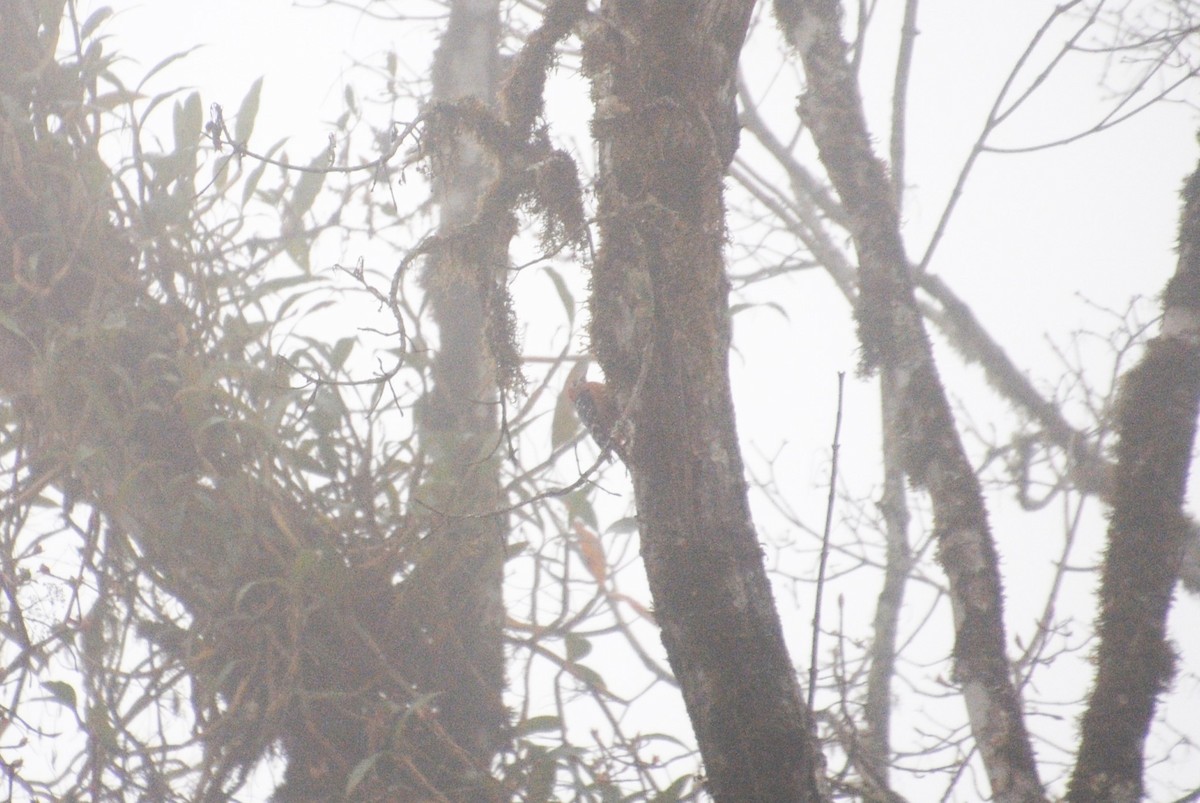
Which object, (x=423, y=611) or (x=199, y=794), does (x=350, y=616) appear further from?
(x=199, y=794)

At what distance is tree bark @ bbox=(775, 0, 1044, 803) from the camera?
132cm

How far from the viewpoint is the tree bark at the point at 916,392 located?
4.32 ft

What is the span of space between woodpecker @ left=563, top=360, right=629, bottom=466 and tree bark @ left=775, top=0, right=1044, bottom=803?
57cm

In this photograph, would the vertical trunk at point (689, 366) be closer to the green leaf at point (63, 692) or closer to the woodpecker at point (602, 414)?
the woodpecker at point (602, 414)

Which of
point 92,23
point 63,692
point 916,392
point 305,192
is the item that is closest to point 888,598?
point 916,392

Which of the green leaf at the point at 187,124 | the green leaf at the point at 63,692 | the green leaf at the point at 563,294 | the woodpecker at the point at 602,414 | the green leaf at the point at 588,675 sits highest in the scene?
the green leaf at the point at 187,124

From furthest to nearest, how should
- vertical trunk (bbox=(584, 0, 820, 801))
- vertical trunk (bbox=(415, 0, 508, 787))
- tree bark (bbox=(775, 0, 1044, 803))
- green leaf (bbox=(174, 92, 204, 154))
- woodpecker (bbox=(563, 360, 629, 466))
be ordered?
green leaf (bbox=(174, 92, 204, 154))
vertical trunk (bbox=(415, 0, 508, 787))
tree bark (bbox=(775, 0, 1044, 803))
woodpecker (bbox=(563, 360, 629, 466))
vertical trunk (bbox=(584, 0, 820, 801))

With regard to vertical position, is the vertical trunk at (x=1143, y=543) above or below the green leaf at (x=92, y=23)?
below

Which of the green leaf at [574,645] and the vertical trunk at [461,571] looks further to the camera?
the green leaf at [574,645]

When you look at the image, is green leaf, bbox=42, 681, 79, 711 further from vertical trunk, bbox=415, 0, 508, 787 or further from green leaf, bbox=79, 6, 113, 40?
green leaf, bbox=79, 6, 113, 40

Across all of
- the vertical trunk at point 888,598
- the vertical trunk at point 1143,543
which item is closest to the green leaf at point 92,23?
the vertical trunk at point 888,598

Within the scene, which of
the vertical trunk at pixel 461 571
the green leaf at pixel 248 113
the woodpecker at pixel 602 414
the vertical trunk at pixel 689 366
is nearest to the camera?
the vertical trunk at pixel 689 366

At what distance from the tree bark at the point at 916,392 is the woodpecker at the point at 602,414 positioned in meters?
0.57

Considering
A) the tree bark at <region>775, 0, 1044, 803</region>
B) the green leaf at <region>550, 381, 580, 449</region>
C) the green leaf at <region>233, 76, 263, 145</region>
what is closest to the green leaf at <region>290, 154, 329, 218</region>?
the green leaf at <region>233, 76, 263, 145</region>
